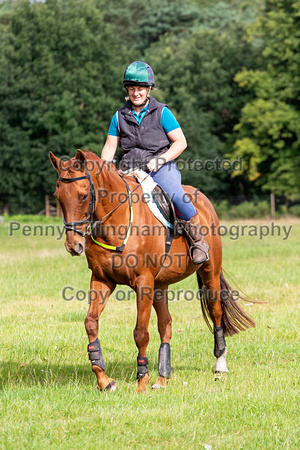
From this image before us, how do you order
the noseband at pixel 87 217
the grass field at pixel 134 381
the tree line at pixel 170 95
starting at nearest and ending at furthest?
1. the grass field at pixel 134 381
2. the noseband at pixel 87 217
3. the tree line at pixel 170 95

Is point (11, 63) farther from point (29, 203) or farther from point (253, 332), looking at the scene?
point (253, 332)

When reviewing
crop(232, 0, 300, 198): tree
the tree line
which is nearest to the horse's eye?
the tree line

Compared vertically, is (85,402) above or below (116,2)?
below

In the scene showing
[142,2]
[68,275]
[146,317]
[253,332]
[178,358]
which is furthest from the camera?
[142,2]

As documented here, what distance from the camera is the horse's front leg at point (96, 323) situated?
5.77 meters

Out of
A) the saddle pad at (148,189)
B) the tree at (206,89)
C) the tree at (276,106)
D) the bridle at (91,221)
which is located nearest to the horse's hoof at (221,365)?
the saddle pad at (148,189)

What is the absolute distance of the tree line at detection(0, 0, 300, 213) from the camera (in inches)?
1818

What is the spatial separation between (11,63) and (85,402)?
1795 inches

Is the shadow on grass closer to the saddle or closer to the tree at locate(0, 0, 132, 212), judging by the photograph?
the saddle

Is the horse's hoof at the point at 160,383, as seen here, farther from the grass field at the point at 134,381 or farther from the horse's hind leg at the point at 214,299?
the horse's hind leg at the point at 214,299

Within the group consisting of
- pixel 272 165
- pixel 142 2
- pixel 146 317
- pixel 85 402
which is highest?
pixel 142 2

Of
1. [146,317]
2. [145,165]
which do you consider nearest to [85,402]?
[146,317]

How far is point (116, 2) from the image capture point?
7038cm

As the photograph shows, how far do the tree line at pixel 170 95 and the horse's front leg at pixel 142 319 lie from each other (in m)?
37.0
